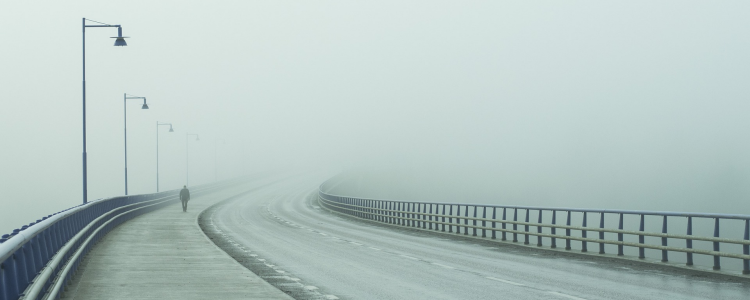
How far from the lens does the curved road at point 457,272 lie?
44.8 ft

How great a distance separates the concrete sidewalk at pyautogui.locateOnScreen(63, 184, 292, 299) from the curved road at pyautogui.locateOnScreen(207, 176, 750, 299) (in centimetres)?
96

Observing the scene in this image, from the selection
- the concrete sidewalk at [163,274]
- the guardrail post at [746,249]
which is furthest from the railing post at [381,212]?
the guardrail post at [746,249]

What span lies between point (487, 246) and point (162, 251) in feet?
29.0

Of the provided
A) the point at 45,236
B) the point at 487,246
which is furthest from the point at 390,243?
the point at 45,236

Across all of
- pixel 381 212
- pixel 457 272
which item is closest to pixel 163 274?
pixel 457 272

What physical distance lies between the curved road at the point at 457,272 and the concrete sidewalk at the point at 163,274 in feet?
3.15

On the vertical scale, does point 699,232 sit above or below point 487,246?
below

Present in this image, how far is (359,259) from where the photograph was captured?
20.6m

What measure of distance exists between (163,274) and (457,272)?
17.6 feet

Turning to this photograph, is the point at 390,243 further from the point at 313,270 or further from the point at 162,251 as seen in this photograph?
the point at 313,270

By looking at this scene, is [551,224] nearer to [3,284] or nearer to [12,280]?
[12,280]

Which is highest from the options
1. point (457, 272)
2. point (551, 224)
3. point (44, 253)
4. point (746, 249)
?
point (44, 253)

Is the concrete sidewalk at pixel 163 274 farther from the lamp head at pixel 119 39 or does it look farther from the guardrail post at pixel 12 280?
the lamp head at pixel 119 39

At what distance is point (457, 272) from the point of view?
1730 cm
